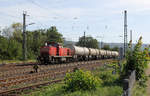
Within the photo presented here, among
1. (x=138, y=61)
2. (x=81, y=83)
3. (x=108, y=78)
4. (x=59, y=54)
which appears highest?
(x=138, y=61)

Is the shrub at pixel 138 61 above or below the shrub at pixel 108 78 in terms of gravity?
above

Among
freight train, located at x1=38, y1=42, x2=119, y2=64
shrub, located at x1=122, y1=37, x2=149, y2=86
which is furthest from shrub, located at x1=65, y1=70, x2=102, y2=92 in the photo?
freight train, located at x1=38, y1=42, x2=119, y2=64

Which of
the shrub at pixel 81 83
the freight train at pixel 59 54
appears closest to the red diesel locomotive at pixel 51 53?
the freight train at pixel 59 54

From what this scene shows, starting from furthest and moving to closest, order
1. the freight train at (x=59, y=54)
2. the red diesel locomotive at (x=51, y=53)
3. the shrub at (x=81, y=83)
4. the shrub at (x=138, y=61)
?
the freight train at (x=59, y=54)
the red diesel locomotive at (x=51, y=53)
the shrub at (x=138, y=61)
the shrub at (x=81, y=83)

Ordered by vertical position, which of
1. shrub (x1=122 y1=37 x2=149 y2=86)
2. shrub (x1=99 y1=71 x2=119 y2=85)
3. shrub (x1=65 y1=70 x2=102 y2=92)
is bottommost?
shrub (x1=99 y1=71 x2=119 y2=85)

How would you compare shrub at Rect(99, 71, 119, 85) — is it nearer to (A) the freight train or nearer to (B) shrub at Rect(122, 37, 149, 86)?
(B) shrub at Rect(122, 37, 149, 86)

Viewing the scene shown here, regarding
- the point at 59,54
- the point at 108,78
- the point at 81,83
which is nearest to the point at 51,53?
the point at 59,54

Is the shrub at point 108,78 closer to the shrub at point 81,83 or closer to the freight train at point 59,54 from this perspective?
the shrub at point 81,83

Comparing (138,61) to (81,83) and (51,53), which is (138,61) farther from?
(51,53)

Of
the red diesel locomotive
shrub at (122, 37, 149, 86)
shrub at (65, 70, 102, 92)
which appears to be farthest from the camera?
the red diesel locomotive

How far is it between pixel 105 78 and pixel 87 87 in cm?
442

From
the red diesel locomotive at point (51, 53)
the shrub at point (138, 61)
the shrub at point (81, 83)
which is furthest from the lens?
the red diesel locomotive at point (51, 53)

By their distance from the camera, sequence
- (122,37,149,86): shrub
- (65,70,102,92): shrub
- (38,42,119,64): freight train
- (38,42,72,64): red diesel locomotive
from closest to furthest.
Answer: (65,70,102,92): shrub
(122,37,149,86): shrub
(38,42,72,64): red diesel locomotive
(38,42,119,64): freight train

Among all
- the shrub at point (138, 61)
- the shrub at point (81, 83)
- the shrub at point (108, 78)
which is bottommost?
the shrub at point (108, 78)
